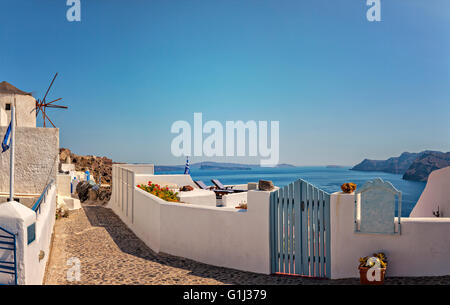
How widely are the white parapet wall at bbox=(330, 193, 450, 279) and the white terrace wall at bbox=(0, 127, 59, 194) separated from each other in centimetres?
1467

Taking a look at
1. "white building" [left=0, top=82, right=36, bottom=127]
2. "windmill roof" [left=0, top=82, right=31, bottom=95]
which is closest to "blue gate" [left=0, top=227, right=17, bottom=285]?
"white building" [left=0, top=82, right=36, bottom=127]

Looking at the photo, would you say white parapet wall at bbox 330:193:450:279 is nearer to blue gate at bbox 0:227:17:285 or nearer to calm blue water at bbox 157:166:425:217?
blue gate at bbox 0:227:17:285

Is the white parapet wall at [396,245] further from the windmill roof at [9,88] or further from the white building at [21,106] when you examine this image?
the windmill roof at [9,88]

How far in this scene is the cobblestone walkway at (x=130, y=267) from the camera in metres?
6.47

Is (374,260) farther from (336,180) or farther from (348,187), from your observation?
(336,180)

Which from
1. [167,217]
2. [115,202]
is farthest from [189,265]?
[115,202]

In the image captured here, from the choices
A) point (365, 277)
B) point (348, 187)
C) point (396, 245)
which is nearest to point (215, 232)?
point (348, 187)

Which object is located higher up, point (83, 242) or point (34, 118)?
point (34, 118)

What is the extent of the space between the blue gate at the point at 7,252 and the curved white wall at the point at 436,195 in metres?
8.64

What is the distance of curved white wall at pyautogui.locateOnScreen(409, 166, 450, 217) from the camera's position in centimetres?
822
